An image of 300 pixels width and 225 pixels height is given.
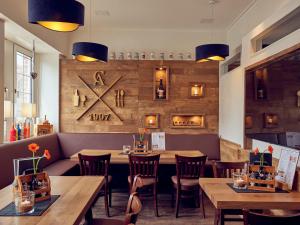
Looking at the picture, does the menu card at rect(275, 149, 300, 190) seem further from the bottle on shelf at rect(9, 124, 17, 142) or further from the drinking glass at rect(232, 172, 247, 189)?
the bottle on shelf at rect(9, 124, 17, 142)

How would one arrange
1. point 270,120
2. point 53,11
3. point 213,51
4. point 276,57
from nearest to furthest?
1. point 53,11
2. point 276,57
3. point 270,120
4. point 213,51

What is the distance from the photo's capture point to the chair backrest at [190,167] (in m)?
3.74

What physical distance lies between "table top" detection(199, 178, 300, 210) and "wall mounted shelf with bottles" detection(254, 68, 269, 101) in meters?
1.87

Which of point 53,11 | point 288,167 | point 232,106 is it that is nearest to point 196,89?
point 232,106

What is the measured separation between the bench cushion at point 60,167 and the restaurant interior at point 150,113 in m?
0.04

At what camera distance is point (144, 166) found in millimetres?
3885

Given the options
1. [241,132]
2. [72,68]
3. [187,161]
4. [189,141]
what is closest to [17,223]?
[187,161]

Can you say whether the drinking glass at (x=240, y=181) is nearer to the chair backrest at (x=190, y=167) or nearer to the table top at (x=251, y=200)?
the table top at (x=251, y=200)

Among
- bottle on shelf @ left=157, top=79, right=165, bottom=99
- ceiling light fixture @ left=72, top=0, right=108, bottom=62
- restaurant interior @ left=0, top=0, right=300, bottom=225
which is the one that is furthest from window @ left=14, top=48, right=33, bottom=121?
bottle on shelf @ left=157, top=79, right=165, bottom=99

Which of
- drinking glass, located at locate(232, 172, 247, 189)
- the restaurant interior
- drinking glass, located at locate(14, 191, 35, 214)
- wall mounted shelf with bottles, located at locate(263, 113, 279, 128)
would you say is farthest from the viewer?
wall mounted shelf with bottles, located at locate(263, 113, 279, 128)

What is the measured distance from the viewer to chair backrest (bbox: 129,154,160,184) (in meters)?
3.72

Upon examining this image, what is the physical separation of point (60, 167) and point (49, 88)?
2.16 metres

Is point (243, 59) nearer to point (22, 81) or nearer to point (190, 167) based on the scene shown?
point (190, 167)

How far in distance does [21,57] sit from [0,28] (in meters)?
1.75
